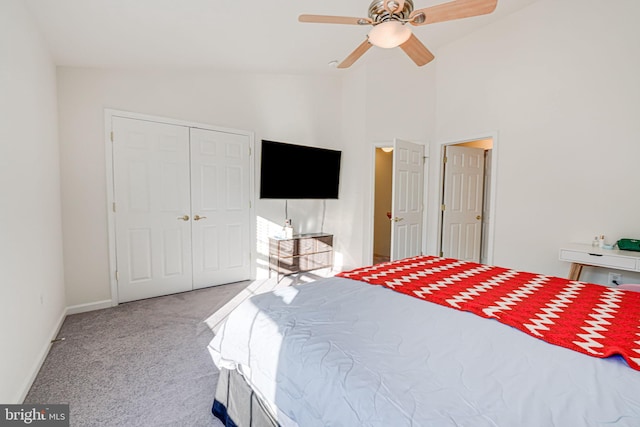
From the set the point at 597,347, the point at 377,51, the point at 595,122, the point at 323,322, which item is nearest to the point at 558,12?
the point at 595,122

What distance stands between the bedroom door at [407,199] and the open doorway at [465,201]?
0.33 m

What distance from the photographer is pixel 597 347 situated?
103 centimetres

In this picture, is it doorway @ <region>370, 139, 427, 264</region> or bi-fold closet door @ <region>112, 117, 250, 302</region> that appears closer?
bi-fold closet door @ <region>112, 117, 250, 302</region>

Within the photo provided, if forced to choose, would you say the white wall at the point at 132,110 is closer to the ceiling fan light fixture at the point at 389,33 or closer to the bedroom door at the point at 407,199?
the bedroom door at the point at 407,199

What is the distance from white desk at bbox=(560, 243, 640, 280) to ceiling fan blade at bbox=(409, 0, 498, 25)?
221 cm

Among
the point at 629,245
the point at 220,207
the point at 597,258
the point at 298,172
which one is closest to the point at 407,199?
the point at 298,172

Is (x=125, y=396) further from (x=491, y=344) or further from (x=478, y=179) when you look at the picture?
(x=478, y=179)

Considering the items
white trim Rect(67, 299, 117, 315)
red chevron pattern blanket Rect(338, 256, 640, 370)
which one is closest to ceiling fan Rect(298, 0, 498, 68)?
red chevron pattern blanket Rect(338, 256, 640, 370)

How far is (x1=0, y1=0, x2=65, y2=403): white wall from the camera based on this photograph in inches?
63.5

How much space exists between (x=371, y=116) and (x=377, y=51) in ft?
2.73

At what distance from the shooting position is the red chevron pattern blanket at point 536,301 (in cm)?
110

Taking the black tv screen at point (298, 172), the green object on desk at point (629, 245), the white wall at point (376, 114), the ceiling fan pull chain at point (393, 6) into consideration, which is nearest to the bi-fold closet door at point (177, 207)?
the black tv screen at point (298, 172)

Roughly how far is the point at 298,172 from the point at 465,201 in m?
2.51

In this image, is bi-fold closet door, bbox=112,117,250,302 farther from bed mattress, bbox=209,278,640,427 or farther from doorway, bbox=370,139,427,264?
bed mattress, bbox=209,278,640,427
